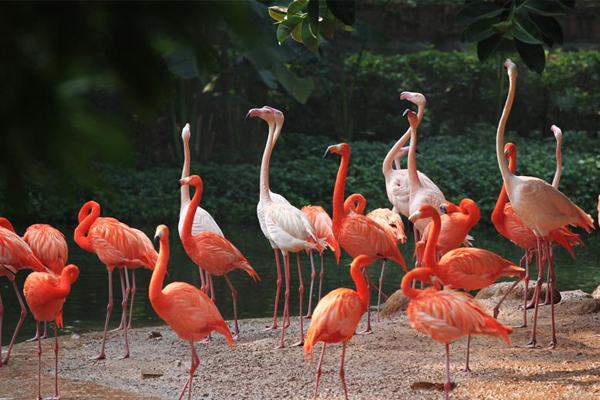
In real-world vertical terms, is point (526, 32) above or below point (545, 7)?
below

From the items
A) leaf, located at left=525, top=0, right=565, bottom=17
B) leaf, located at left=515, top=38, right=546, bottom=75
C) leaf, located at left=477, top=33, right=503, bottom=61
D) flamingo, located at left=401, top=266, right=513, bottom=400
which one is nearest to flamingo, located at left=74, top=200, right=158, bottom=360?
flamingo, located at left=401, top=266, right=513, bottom=400

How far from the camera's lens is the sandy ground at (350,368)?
4.44 metres

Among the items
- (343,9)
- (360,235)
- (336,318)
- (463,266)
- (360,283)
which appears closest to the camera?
(343,9)

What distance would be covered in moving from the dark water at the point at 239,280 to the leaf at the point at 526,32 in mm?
4488

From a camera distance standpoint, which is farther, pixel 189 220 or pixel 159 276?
pixel 189 220

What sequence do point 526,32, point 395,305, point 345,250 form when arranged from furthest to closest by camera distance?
point 395,305
point 345,250
point 526,32

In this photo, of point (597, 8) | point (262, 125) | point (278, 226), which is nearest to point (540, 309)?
point (278, 226)

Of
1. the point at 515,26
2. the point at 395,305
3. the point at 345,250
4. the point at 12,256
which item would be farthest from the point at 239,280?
the point at 515,26

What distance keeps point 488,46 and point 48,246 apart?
12.4ft

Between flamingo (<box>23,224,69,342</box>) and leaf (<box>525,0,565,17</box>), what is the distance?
389 centimetres

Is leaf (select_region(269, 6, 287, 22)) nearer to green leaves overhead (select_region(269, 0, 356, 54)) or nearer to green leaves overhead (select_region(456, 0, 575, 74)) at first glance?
green leaves overhead (select_region(269, 0, 356, 54))

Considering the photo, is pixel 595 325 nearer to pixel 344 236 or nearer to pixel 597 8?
pixel 344 236

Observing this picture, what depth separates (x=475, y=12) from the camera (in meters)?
→ 3.67

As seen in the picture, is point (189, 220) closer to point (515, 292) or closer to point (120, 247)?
point (120, 247)
